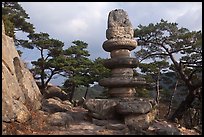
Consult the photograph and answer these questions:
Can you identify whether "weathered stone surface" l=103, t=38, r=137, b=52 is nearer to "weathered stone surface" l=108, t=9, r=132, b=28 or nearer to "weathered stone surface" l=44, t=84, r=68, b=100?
"weathered stone surface" l=108, t=9, r=132, b=28

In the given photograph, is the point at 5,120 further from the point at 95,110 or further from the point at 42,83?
the point at 42,83

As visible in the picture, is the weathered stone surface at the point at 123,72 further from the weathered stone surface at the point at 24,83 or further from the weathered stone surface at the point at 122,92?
the weathered stone surface at the point at 24,83

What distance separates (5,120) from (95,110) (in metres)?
3.63

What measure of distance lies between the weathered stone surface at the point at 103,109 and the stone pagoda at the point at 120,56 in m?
0.90

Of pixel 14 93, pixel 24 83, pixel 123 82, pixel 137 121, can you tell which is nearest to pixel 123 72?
pixel 123 82

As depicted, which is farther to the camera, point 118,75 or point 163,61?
point 163,61

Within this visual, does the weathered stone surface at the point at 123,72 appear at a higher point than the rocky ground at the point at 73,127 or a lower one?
higher

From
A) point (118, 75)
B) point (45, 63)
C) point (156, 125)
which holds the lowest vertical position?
point (156, 125)

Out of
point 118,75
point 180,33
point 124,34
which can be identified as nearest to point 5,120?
point 118,75

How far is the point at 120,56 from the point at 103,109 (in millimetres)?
2571

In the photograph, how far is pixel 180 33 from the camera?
17.2 m

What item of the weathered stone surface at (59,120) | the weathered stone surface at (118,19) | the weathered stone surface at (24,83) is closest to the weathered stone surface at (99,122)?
the weathered stone surface at (59,120)

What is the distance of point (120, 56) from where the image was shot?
37.0 ft

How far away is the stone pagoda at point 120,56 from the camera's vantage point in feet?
35.5
